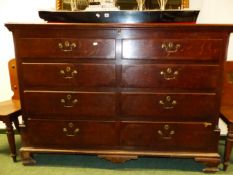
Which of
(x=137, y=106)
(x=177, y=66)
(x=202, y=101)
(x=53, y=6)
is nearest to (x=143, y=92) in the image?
(x=137, y=106)

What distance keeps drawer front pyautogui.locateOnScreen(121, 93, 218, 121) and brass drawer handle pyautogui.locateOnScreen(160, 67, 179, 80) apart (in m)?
0.11

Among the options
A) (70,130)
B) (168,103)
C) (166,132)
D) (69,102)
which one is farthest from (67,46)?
(166,132)

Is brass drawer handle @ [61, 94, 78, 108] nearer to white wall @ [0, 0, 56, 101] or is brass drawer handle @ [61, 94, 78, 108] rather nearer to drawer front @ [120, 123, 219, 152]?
drawer front @ [120, 123, 219, 152]

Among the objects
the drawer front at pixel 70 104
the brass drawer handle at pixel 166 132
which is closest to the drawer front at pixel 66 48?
the drawer front at pixel 70 104

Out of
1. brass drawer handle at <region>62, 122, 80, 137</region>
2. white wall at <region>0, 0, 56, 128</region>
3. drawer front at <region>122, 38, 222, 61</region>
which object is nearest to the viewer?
drawer front at <region>122, 38, 222, 61</region>

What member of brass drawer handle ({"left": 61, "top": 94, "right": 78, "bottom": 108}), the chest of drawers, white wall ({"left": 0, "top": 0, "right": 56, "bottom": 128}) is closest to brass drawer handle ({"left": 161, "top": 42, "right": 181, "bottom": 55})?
the chest of drawers

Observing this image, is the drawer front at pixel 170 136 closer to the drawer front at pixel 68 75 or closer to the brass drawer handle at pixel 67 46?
the drawer front at pixel 68 75

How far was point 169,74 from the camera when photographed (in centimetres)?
166

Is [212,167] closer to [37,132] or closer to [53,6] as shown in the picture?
[37,132]

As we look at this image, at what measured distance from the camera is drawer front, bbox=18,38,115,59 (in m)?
1.64

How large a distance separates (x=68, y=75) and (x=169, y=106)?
0.68 meters

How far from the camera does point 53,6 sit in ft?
7.08

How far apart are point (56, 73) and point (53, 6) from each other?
0.74 metres

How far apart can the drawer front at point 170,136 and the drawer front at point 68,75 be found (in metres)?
0.35
